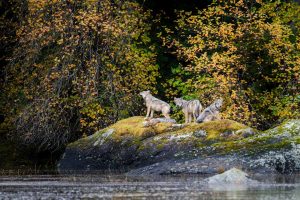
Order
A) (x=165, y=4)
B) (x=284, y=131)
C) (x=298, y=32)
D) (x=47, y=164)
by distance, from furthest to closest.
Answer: (x=165, y=4), (x=298, y=32), (x=47, y=164), (x=284, y=131)

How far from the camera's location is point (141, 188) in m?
17.2

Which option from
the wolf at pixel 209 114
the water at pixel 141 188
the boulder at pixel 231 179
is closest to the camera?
the water at pixel 141 188

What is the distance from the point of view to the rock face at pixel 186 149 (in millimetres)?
20969

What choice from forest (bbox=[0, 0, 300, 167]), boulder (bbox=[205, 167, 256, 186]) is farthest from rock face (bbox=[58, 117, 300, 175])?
forest (bbox=[0, 0, 300, 167])

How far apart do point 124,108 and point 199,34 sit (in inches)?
174

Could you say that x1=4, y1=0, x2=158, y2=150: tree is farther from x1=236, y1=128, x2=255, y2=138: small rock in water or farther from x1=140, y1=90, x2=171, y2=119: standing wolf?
x1=236, y1=128, x2=255, y2=138: small rock in water

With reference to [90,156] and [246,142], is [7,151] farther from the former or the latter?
[246,142]

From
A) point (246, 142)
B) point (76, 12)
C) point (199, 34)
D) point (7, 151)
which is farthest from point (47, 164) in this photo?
point (246, 142)

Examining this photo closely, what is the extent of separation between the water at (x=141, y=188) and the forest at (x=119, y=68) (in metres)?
9.43

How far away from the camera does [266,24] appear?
3100 centimetres

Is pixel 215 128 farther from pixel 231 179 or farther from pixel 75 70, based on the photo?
pixel 75 70

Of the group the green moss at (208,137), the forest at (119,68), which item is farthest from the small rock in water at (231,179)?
the forest at (119,68)

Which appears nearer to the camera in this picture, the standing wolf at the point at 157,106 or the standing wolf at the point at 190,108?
the standing wolf at the point at 190,108

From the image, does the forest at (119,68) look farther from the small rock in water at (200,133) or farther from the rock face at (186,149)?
the small rock in water at (200,133)
